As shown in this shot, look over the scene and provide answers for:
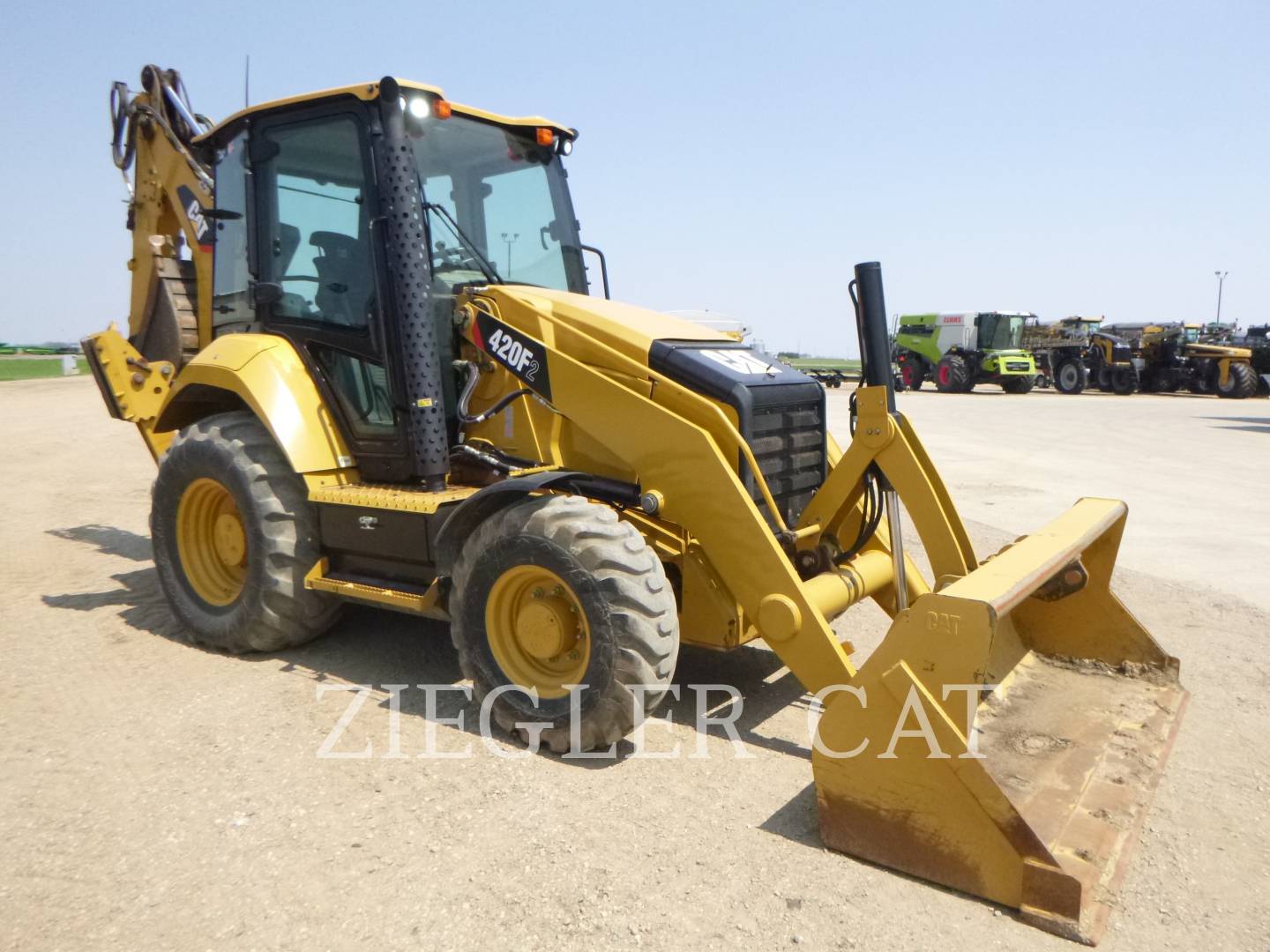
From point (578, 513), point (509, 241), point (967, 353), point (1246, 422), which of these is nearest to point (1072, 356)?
point (967, 353)

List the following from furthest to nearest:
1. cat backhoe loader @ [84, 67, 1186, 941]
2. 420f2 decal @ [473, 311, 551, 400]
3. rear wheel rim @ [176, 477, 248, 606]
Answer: rear wheel rim @ [176, 477, 248, 606]
420f2 decal @ [473, 311, 551, 400]
cat backhoe loader @ [84, 67, 1186, 941]

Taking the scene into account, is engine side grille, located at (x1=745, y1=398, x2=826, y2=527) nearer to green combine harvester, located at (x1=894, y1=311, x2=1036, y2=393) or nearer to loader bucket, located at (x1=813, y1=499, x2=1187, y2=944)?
loader bucket, located at (x1=813, y1=499, x2=1187, y2=944)

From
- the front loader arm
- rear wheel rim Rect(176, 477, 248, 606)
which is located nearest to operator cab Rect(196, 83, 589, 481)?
the front loader arm

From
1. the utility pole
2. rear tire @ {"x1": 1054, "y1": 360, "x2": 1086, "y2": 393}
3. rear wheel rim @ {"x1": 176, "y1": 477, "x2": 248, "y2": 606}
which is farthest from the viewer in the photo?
rear tire @ {"x1": 1054, "y1": 360, "x2": 1086, "y2": 393}

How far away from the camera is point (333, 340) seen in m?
5.16

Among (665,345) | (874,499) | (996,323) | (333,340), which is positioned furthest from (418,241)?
(996,323)

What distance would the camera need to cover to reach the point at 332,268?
204 inches

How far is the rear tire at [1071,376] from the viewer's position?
103 feet

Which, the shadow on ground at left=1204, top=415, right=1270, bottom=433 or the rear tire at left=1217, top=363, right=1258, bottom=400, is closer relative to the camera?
the shadow on ground at left=1204, top=415, right=1270, bottom=433

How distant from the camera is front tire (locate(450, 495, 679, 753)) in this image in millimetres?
3848

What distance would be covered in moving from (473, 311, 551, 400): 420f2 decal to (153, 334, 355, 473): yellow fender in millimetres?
1035

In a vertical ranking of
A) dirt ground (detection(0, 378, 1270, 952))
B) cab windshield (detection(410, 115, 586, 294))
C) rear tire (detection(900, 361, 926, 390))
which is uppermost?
cab windshield (detection(410, 115, 586, 294))

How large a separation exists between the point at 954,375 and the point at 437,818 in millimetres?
30754

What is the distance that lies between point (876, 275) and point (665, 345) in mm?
989
